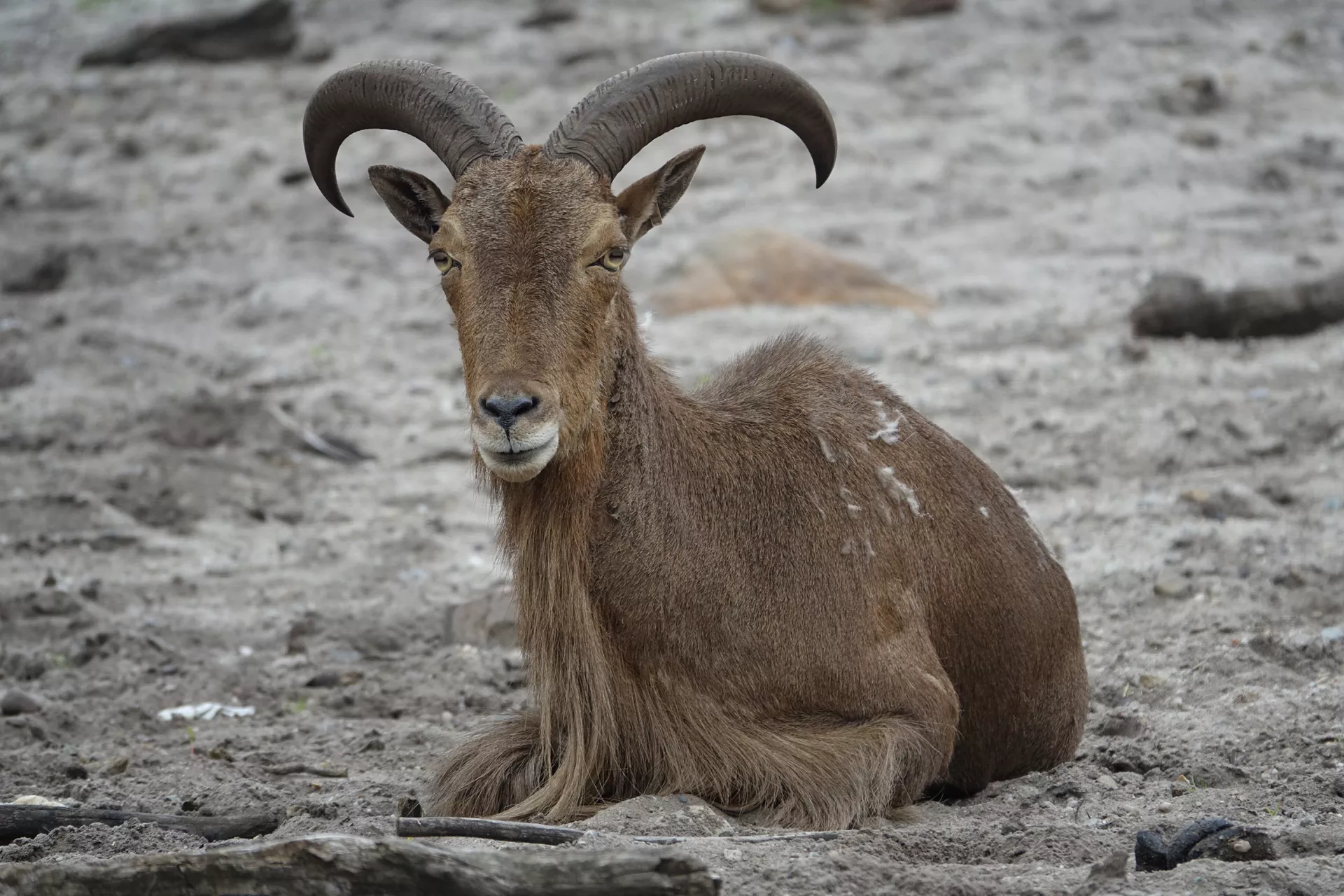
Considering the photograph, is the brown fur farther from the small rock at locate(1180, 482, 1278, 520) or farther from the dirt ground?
the small rock at locate(1180, 482, 1278, 520)

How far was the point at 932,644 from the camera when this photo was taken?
18.2ft

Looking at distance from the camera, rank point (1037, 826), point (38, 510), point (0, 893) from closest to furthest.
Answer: point (0, 893) → point (1037, 826) → point (38, 510)

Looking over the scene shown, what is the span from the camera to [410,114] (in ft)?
18.2

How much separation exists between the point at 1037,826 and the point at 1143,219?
303 inches

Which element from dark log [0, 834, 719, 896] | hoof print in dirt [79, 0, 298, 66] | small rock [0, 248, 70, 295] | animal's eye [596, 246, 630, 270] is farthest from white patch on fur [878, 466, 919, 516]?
hoof print in dirt [79, 0, 298, 66]

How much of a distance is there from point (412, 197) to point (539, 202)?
79cm

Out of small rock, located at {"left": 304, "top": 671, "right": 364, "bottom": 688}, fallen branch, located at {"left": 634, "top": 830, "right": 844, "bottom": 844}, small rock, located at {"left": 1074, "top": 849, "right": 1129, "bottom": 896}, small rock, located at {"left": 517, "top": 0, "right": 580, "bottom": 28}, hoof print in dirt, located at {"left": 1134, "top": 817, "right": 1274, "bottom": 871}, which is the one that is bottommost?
small rock, located at {"left": 304, "top": 671, "right": 364, "bottom": 688}

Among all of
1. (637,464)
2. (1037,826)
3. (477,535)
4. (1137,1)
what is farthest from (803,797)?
(1137,1)

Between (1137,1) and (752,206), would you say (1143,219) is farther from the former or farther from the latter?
(1137,1)

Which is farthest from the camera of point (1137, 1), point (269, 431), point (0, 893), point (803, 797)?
point (1137, 1)

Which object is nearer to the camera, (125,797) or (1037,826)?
(1037,826)

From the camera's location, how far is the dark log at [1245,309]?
31.3ft

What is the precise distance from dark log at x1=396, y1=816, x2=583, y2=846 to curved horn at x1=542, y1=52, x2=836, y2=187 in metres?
2.10

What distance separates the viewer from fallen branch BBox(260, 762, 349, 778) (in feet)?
19.0
